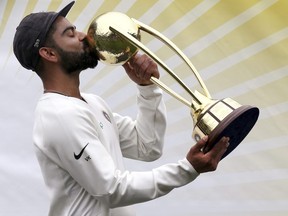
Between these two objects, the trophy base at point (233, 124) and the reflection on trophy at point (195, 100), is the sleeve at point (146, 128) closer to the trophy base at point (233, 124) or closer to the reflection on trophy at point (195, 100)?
the reflection on trophy at point (195, 100)

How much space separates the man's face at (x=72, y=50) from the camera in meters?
1.46

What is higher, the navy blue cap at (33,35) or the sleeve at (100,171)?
the navy blue cap at (33,35)

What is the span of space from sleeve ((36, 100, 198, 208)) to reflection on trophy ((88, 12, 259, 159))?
9cm

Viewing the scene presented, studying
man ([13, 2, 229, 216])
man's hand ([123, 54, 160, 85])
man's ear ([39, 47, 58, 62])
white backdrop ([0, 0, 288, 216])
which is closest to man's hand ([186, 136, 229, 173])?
man ([13, 2, 229, 216])

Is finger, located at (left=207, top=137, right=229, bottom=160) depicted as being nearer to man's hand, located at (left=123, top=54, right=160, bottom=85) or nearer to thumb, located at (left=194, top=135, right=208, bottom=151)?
thumb, located at (left=194, top=135, right=208, bottom=151)

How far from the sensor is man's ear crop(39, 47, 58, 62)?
4.83 feet

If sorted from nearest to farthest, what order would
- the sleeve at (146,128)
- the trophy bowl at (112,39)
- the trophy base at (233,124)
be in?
the trophy base at (233,124), the trophy bowl at (112,39), the sleeve at (146,128)

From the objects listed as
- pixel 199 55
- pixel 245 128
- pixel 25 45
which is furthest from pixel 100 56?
pixel 199 55

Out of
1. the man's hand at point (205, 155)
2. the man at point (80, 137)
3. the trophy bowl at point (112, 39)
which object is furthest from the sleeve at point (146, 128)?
the man's hand at point (205, 155)

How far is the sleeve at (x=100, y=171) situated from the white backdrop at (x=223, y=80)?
0.56 m

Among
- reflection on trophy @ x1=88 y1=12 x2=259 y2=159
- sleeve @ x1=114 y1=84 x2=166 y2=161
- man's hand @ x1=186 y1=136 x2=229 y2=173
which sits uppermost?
reflection on trophy @ x1=88 y1=12 x2=259 y2=159

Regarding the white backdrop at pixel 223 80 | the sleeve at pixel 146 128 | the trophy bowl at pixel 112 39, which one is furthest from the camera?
the white backdrop at pixel 223 80

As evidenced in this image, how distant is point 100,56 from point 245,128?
0.34 meters

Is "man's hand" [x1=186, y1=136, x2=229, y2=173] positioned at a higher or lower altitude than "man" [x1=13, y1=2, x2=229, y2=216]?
higher
